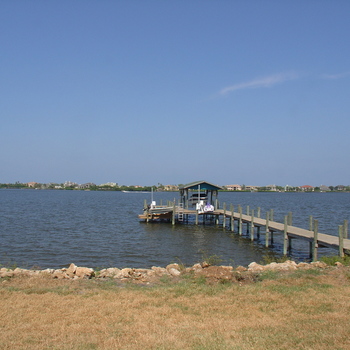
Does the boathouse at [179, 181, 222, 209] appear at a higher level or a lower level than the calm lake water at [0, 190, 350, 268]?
higher

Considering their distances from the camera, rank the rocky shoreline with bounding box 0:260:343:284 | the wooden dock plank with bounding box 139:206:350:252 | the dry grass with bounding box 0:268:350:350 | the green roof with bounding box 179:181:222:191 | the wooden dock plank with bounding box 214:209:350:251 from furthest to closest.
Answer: the green roof with bounding box 179:181:222:191
the wooden dock plank with bounding box 139:206:350:252
the wooden dock plank with bounding box 214:209:350:251
the rocky shoreline with bounding box 0:260:343:284
the dry grass with bounding box 0:268:350:350

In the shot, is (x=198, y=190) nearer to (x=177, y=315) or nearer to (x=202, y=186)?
(x=202, y=186)

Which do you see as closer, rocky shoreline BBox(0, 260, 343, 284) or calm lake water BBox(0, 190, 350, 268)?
rocky shoreline BBox(0, 260, 343, 284)

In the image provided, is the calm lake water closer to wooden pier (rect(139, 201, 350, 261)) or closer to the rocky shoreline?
wooden pier (rect(139, 201, 350, 261))

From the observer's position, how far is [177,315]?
8.59m

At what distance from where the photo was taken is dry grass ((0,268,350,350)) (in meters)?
7.01

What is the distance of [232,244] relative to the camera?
28109 mm

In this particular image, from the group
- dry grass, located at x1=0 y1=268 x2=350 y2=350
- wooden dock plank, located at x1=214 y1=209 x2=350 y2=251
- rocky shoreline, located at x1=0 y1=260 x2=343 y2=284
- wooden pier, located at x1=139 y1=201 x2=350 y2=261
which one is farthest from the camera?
wooden pier, located at x1=139 y1=201 x2=350 y2=261

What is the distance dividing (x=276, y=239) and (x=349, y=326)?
23458 millimetres

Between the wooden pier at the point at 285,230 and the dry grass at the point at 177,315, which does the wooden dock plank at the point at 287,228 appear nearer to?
the wooden pier at the point at 285,230

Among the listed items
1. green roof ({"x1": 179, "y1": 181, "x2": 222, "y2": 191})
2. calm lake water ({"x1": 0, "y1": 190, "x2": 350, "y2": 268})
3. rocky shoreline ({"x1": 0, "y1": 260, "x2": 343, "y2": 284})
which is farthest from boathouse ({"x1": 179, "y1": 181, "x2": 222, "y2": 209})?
rocky shoreline ({"x1": 0, "y1": 260, "x2": 343, "y2": 284})

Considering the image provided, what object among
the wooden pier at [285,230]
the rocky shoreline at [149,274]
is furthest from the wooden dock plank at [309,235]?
the rocky shoreline at [149,274]

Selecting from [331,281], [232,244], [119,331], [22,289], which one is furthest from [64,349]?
[232,244]

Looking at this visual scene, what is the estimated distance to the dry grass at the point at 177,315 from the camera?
7008 millimetres
